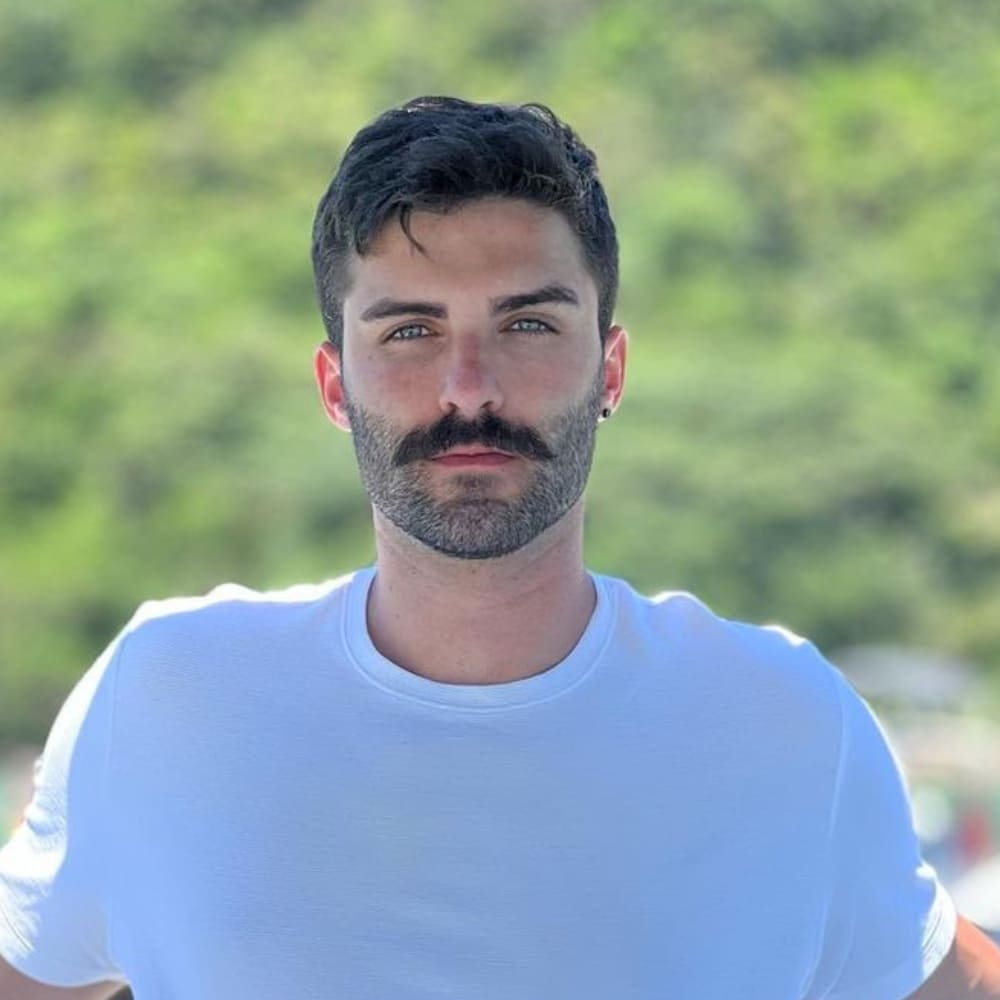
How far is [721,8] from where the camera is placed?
37.3 meters

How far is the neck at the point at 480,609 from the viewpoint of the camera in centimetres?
163

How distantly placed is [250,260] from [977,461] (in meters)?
11.3

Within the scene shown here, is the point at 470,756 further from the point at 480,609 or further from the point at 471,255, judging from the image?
the point at 471,255

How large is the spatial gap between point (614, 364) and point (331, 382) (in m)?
0.22

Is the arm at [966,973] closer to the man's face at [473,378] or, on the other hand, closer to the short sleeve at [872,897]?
the short sleeve at [872,897]

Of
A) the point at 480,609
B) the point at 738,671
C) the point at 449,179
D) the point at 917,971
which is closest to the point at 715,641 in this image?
the point at 738,671

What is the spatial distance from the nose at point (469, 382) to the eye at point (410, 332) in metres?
0.03

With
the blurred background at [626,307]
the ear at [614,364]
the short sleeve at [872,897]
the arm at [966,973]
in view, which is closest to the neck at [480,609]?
the ear at [614,364]

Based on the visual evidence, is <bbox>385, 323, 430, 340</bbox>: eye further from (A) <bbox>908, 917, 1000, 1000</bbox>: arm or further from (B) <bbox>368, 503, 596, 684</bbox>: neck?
(A) <bbox>908, 917, 1000, 1000</bbox>: arm

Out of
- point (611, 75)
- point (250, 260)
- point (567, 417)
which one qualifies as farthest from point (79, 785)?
point (611, 75)

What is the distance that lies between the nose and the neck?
124 mm

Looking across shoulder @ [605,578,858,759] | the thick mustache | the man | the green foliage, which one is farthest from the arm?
the green foliage

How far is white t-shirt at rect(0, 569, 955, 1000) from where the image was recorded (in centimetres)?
155

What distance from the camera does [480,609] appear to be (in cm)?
164
